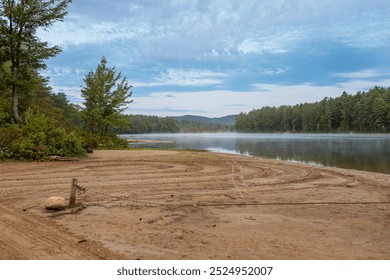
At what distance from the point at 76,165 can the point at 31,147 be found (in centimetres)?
306

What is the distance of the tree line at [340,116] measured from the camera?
335ft

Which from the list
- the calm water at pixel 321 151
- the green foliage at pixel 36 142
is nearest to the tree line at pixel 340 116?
the calm water at pixel 321 151

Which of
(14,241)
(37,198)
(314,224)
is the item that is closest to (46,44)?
(37,198)

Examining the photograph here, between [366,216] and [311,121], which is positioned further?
[311,121]

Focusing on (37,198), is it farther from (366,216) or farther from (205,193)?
(366,216)

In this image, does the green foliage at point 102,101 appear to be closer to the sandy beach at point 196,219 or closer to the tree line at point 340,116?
the sandy beach at point 196,219

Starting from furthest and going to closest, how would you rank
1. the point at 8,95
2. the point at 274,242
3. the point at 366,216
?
the point at 8,95 → the point at 366,216 → the point at 274,242

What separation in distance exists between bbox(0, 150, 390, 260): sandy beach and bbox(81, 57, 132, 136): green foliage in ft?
67.5

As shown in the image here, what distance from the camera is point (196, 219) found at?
23.4ft

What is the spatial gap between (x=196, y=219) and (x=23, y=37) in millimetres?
20570

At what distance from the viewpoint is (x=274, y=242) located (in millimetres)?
5578

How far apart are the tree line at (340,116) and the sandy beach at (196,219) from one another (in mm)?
103121

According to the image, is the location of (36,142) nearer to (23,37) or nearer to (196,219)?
(23,37)

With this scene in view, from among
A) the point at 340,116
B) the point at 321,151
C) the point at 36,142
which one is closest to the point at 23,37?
the point at 36,142
